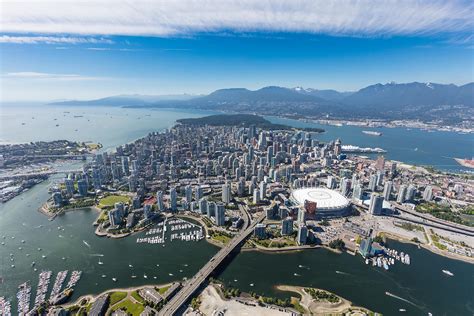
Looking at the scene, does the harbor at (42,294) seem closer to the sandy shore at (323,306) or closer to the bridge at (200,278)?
the bridge at (200,278)

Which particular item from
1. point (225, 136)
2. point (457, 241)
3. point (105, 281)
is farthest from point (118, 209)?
point (225, 136)

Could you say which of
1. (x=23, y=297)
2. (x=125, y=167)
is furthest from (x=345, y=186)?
(x=125, y=167)

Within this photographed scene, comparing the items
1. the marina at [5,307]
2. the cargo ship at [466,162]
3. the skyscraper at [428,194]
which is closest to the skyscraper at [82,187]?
the marina at [5,307]

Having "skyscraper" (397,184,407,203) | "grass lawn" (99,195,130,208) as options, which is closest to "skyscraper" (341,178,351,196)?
"skyscraper" (397,184,407,203)

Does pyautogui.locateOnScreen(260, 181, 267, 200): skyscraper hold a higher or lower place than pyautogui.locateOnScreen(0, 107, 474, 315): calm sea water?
higher

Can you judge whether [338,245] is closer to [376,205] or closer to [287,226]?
[287,226]

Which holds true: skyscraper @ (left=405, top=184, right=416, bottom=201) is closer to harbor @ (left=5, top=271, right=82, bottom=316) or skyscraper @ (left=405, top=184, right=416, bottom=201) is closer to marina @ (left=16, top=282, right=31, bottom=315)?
harbor @ (left=5, top=271, right=82, bottom=316)

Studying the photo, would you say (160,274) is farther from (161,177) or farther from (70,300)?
(161,177)
